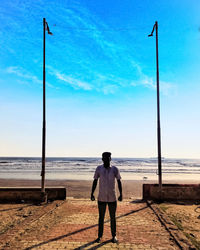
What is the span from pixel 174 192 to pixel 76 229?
5898 millimetres

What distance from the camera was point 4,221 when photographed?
717cm

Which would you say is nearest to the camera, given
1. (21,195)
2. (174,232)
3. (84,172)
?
(174,232)

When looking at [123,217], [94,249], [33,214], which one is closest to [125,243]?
[94,249]

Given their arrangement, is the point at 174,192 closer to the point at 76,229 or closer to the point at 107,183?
the point at 76,229

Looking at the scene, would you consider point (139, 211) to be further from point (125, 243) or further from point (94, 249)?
point (94, 249)

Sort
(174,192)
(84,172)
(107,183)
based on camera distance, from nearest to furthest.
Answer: (107,183) → (174,192) → (84,172)

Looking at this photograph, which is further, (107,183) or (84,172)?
(84,172)

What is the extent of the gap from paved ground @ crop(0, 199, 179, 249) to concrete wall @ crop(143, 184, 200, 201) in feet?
4.27

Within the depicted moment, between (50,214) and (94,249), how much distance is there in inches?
143

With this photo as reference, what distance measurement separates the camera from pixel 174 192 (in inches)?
404

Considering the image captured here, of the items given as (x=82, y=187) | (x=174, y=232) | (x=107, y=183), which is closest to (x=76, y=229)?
(x=107, y=183)

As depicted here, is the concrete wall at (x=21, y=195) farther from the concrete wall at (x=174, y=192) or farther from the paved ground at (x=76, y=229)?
the concrete wall at (x=174, y=192)

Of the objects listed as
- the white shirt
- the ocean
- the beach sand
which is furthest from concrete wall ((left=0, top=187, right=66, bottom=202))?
the ocean

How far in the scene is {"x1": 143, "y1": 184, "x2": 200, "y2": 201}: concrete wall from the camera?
1015cm
